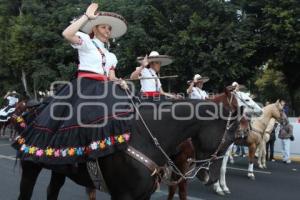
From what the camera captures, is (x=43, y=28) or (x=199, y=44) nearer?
(x=199, y=44)

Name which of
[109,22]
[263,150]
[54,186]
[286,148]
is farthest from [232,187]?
[109,22]

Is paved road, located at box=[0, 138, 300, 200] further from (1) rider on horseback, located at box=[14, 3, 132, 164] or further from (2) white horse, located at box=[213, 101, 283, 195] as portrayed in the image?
(1) rider on horseback, located at box=[14, 3, 132, 164]

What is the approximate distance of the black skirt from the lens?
412 cm

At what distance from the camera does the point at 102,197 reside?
8.39 m

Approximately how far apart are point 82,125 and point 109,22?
4.12 ft

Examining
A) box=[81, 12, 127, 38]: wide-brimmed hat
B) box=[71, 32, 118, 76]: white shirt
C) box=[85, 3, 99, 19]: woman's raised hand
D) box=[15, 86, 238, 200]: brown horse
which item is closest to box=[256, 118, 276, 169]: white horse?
box=[15, 86, 238, 200]: brown horse

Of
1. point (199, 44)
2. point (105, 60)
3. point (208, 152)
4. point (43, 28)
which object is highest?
point (43, 28)

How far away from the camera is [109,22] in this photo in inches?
187

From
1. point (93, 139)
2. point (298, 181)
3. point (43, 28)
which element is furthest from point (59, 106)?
point (43, 28)

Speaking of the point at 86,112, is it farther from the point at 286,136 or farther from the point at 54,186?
the point at 286,136

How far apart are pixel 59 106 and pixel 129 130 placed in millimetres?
907

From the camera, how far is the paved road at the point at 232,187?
8.56 m

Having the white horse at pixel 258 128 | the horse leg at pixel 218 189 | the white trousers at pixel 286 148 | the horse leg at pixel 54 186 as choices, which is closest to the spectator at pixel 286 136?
the white trousers at pixel 286 148

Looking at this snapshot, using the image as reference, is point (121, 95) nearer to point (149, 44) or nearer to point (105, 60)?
point (105, 60)
